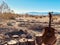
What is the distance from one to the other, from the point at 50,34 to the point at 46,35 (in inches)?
4.7

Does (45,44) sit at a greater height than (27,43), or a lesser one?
greater

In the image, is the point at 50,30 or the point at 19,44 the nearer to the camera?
the point at 50,30

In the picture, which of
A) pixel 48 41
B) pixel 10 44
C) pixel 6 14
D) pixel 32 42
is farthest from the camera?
pixel 6 14

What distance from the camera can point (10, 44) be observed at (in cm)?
713

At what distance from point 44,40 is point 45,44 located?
0.14 metres

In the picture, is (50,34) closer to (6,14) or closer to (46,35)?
(46,35)

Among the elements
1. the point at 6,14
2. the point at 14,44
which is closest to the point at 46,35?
the point at 14,44

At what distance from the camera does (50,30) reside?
526cm

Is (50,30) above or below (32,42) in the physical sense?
above

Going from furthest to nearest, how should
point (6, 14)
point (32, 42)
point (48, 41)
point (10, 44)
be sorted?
point (6, 14) → point (32, 42) → point (10, 44) → point (48, 41)

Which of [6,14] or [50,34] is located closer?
[50,34]

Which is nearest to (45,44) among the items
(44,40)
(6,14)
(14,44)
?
(44,40)

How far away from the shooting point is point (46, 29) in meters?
5.27

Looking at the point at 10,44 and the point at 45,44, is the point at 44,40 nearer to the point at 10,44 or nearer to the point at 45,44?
the point at 45,44
